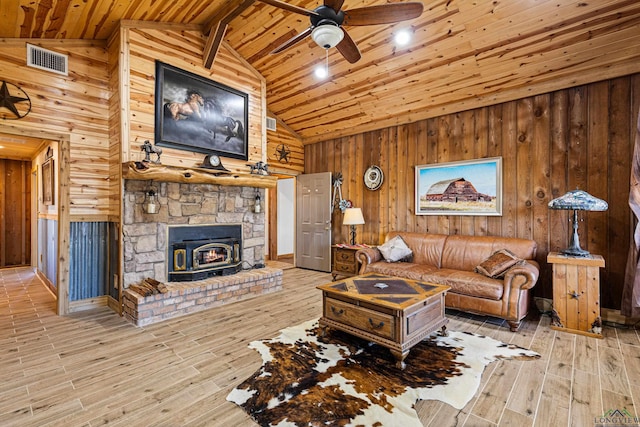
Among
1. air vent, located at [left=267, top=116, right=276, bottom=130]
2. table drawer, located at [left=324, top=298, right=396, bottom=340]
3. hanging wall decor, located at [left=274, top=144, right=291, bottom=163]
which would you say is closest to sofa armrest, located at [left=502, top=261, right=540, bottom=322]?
table drawer, located at [left=324, top=298, right=396, bottom=340]

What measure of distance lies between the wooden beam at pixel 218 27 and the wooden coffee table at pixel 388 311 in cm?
338

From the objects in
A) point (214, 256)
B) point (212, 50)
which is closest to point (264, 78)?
point (212, 50)

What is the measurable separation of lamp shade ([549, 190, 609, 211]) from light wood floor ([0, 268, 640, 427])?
1.33 metres

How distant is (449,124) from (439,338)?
130 inches

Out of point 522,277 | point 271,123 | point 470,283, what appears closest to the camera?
point 522,277

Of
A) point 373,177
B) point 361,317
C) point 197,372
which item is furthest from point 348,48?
point 197,372

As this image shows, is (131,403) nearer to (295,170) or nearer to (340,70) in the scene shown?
(340,70)

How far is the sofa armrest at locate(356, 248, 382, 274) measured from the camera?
15.3ft

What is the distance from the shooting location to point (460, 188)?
465 cm

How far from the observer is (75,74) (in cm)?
379

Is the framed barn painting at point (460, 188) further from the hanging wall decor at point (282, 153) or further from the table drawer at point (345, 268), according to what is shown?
the hanging wall decor at point (282, 153)

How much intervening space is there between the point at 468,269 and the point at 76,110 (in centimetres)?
557

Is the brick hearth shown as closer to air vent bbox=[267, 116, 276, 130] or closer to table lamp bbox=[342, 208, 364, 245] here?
table lamp bbox=[342, 208, 364, 245]

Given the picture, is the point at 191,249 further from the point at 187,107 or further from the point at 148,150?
the point at 187,107
